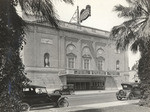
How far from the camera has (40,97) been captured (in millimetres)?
14008

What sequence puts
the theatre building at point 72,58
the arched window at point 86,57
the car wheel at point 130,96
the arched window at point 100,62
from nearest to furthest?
the car wheel at point 130,96
the theatre building at point 72,58
the arched window at point 86,57
the arched window at point 100,62

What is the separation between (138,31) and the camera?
1284 cm

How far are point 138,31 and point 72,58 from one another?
91.8 feet

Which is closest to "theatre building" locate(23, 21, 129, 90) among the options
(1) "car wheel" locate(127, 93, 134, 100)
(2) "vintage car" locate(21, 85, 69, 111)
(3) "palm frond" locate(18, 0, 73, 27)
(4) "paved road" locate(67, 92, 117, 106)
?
(4) "paved road" locate(67, 92, 117, 106)

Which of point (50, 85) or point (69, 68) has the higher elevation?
point (69, 68)

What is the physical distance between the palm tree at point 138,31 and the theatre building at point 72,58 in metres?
19.8

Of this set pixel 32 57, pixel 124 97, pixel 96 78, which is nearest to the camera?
pixel 124 97

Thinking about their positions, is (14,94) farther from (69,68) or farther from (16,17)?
(69,68)

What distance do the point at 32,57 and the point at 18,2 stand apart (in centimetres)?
2729

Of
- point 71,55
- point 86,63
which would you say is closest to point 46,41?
point 71,55

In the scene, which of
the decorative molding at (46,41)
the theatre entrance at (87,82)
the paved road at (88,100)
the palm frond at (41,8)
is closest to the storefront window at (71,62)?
the theatre entrance at (87,82)

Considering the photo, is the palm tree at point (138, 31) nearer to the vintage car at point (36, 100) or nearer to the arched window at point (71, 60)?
the vintage car at point (36, 100)

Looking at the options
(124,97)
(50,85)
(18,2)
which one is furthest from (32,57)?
(18,2)

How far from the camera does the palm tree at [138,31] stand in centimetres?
1188
